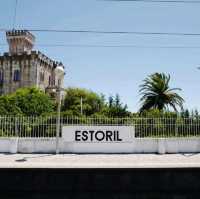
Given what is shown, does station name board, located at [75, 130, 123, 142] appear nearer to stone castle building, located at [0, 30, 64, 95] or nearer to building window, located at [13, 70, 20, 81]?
stone castle building, located at [0, 30, 64, 95]

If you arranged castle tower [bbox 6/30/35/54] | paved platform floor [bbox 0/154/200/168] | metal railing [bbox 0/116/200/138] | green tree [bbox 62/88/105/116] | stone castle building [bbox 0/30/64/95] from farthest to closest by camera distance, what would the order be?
castle tower [bbox 6/30/35/54], stone castle building [bbox 0/30/64/95], green tree [bbox 62/88/105/116], metal railing [bbox 0/116/200/138], paved platform floor [bbox 0/154/200/168]

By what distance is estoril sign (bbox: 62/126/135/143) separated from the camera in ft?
62.4

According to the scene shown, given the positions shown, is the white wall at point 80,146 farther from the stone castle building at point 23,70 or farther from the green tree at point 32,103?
the stone castle building at point 23,70

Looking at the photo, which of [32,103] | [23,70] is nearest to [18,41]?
[23,70]

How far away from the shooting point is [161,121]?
19312mm

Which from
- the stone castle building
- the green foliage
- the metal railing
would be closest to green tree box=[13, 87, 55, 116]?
the green foliage

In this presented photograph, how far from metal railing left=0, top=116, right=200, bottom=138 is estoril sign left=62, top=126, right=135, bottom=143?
250 mm

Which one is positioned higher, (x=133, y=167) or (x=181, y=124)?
(x=181, y=124)

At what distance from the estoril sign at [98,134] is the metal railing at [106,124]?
250mm

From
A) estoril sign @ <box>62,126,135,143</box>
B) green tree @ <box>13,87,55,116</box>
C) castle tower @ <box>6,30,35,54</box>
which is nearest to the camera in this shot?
estoril sign @ <box>62,126,135,143</box>

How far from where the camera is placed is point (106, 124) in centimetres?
1911
